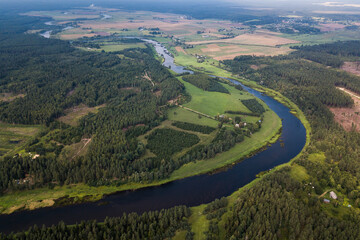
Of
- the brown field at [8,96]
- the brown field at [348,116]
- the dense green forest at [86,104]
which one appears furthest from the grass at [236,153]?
the brown field at [8,96]

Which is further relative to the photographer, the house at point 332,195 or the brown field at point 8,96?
the brown field at point 8,96

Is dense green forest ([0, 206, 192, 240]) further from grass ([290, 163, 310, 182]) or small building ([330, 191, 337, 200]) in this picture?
small building ([330, 191, 337, 200])

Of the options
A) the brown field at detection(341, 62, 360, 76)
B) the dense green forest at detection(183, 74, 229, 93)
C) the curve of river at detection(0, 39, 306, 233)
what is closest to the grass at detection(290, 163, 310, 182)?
the curve of river at detection(0, 39, 306, 233)

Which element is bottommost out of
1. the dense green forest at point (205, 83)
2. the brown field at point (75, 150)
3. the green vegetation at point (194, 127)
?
the brown field at point (75, 150)

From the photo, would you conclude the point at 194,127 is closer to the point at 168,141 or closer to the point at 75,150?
the point at 168,141

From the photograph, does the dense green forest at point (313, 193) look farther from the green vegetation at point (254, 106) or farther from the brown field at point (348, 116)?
the green vegetation at point (254, 106)

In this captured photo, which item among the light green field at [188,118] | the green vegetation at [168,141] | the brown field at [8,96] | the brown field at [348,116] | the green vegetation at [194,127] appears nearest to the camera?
the green vegetation at [168,141]

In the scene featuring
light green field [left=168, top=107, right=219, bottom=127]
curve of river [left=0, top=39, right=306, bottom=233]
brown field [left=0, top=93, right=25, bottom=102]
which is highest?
brown field [left=0, top=93, right=25, bottom=102]
